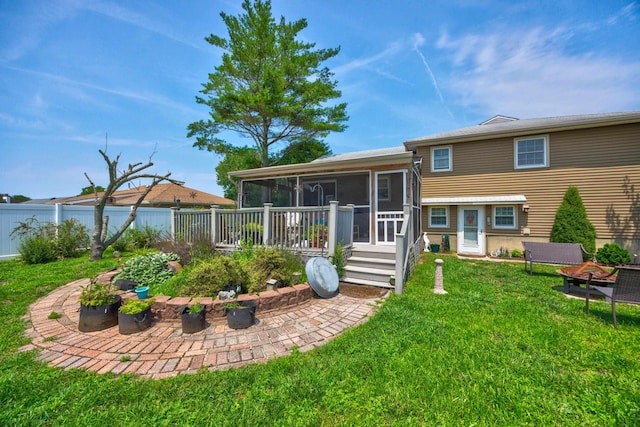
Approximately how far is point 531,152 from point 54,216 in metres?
19.8

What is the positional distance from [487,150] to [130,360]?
13875 millimetres

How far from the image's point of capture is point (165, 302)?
355 cm

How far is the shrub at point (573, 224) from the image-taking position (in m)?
9.23

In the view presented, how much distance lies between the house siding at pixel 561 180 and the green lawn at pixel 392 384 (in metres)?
→ 8.52

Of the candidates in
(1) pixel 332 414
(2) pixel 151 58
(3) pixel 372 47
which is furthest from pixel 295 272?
(3) pixel 372 47

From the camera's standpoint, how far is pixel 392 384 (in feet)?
7.12

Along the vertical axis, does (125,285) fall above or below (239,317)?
above

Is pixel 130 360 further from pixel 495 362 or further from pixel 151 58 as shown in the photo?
pixel 151 58

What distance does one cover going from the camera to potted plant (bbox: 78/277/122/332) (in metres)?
3.27

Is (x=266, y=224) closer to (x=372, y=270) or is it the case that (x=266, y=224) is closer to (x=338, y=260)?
(x=338, y=260)

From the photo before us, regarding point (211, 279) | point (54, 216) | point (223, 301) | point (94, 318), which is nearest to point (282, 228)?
point (211, 279)

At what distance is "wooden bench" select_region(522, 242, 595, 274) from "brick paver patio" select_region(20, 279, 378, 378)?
5.74m

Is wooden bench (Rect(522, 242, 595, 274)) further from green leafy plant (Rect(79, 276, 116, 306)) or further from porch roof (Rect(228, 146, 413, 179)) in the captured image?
green leafy plant (Rect(79, 276, 116, 306))

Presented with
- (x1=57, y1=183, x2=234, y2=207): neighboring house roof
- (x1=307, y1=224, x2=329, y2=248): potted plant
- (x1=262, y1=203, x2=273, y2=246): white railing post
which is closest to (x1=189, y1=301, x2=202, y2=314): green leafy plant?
(x1=262, y1=203, x2=273, y2=246): white railing post
